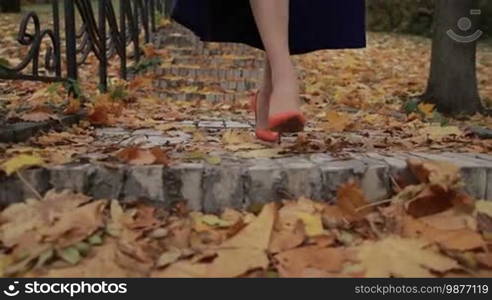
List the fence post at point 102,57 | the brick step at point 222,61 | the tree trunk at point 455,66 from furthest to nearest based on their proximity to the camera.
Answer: the brick step at point 222,61, the tree trunk at point 455,66, the fence post at point 102,57

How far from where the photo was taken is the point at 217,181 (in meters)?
1.50

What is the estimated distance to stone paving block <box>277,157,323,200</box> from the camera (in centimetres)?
151

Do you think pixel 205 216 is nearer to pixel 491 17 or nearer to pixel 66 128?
pixel 66 128

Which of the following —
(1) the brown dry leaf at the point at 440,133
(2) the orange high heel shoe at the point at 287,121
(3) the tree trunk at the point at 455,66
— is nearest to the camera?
(2) the orange high heel shoe at the point at 287,121

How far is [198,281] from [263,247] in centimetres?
18

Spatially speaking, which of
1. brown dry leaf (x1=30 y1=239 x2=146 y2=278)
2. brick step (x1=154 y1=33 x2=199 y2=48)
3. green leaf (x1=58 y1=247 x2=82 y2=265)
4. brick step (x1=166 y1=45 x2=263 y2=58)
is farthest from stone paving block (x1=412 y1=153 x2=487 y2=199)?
brick step (x1=154 y1=33 x2=199 y2=48)

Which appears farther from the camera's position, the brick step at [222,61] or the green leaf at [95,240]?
the brick step at [222,61]

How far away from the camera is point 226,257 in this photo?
4.04 feet

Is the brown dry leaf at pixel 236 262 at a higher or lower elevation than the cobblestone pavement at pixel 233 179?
lower

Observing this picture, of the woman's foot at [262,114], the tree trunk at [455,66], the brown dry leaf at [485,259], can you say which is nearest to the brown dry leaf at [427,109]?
the tree trunk at [455,66]

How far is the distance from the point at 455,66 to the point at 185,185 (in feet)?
10.9

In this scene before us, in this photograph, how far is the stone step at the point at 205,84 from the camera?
467 cm

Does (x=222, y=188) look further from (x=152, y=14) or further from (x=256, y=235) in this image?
(x=152, y=14)

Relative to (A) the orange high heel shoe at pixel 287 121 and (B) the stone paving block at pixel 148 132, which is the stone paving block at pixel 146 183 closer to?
(A) the orange high heel shoe at pixel 287 121
